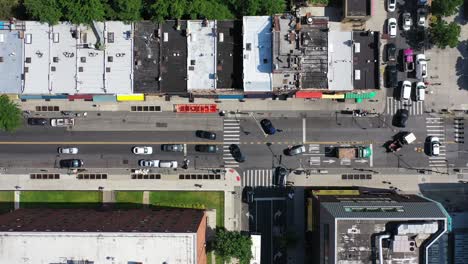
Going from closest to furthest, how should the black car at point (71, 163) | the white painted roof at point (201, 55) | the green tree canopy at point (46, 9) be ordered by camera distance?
the green tree canopy at point (46, 9) → the white painted roof at point (201, 55) → the black car at point (71, 163)

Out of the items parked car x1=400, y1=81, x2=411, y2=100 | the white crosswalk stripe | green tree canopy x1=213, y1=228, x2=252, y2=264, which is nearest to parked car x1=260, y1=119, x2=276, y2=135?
the white crosswalk stripe

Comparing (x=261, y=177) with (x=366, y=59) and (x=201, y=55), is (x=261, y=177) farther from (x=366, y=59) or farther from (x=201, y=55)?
(x=366, y=59)

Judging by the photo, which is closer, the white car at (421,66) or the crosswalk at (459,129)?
the white car at (421,66)

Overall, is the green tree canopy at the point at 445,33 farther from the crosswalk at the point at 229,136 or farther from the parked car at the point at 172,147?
the parked car at the point at 172,147

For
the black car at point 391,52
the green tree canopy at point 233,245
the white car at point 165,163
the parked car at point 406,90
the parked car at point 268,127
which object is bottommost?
the green tree canopy at point 233,245

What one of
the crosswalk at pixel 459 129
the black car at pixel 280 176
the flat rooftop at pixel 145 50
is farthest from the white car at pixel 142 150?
the crosswalk at pixel 459 129

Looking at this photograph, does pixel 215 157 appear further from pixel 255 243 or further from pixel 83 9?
pixel 83 9
